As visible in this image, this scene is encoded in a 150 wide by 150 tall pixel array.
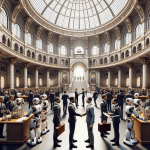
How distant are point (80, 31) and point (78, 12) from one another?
578 cm

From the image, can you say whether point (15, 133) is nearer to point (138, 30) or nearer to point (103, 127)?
point (103, 127)

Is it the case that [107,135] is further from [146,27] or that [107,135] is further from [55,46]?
[55,46]

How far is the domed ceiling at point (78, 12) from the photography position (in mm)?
24252

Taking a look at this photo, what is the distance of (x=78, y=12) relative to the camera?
95.7 feet

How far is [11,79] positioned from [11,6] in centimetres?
1149

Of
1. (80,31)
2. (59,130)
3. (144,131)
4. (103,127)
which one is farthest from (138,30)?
(59,130)

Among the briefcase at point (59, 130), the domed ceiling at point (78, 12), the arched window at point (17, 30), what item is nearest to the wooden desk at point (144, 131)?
the briefcase at point (59, 130)

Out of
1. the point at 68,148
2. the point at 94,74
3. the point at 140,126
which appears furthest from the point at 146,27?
the point at 68,148

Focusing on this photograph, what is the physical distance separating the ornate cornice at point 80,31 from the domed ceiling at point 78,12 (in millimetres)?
2310

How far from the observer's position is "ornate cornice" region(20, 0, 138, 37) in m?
17.5

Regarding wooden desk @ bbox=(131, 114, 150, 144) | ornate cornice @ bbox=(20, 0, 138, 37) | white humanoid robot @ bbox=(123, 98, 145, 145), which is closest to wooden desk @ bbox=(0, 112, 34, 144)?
white humanoid robot @ bbox=(123, 98, 145, 145)

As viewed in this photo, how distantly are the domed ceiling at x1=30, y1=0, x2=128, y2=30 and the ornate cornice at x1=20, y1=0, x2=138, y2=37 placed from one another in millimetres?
2310

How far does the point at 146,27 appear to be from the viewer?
16422 mm

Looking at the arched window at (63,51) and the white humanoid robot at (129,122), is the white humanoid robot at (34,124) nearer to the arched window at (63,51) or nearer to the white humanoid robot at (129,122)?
the white humanoid robot at (129,122)
